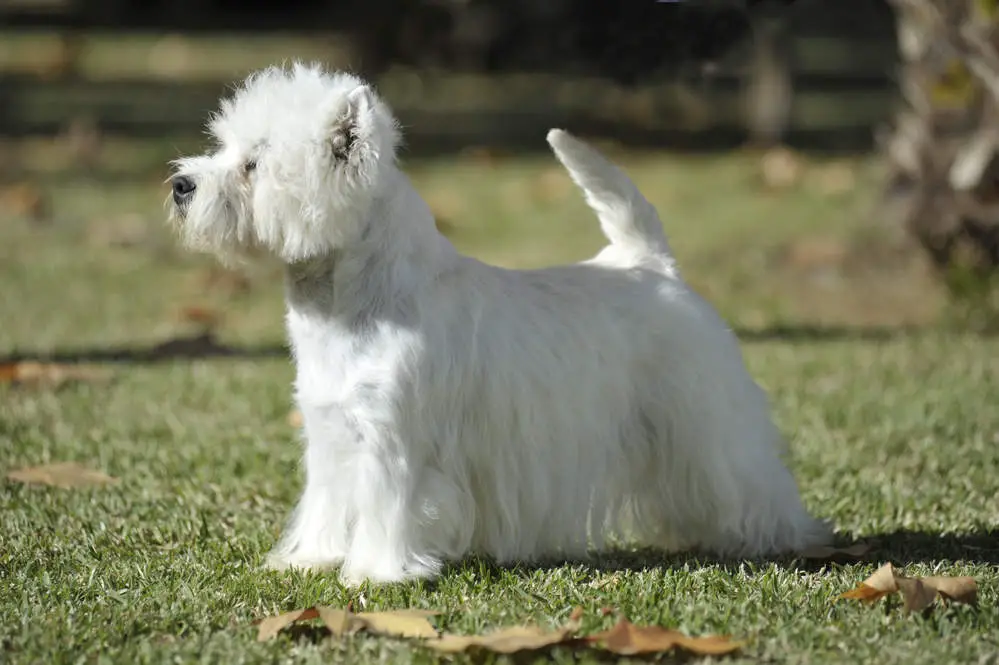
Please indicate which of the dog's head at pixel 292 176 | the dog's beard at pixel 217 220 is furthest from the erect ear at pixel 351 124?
the dog's beard at pixel 217 220

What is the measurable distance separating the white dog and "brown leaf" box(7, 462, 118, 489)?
43.6 inches

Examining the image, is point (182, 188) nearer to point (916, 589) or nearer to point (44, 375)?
point (916, 589)

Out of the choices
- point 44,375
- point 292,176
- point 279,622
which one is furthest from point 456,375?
point 44,375

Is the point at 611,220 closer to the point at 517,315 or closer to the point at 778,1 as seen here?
the point at 517,315

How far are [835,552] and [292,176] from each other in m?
2.06

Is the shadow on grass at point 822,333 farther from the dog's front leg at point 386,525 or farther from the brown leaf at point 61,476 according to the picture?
the dog's front leg at point 386,525

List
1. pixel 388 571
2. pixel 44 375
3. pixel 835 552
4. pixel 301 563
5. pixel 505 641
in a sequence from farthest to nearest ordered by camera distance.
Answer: pixel 44 375 < pixel 835 552 < pixel 301 563 < pixel 388 571 < pixel 505 641

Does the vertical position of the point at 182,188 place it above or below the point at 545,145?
above

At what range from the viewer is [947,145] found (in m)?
8.24

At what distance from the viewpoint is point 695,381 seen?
4238mm

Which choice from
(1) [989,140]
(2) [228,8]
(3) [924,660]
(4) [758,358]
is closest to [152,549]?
(3) [924,660]

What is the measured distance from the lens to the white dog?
150 inches

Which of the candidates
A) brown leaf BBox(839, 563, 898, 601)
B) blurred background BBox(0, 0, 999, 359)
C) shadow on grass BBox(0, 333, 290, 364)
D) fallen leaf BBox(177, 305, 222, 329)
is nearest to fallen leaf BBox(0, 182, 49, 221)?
blurred background BBox(0, 0, 999, 359)

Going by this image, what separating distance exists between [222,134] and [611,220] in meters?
1.34
